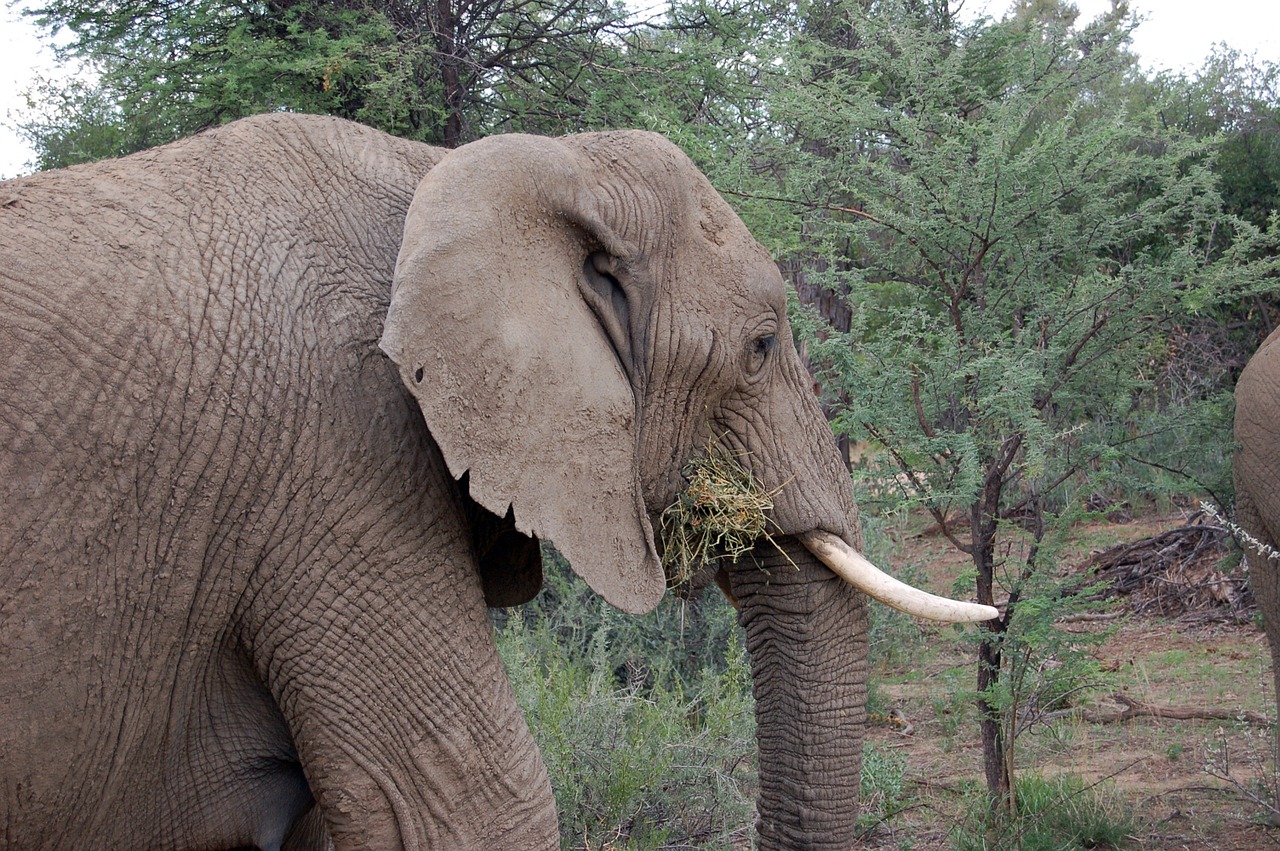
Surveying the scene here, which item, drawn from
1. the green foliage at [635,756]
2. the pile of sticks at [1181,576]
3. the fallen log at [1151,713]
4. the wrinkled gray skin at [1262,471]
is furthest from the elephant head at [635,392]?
the pile of sticks at [1181,576]

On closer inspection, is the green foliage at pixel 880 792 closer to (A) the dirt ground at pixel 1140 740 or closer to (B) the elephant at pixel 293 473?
(A) the dirt ground at pixel 1140 740

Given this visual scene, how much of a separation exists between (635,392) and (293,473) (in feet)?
3.02

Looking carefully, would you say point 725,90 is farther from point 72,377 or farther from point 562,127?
point 72,377

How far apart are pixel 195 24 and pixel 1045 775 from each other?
6.32 m

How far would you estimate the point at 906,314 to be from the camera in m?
5.16

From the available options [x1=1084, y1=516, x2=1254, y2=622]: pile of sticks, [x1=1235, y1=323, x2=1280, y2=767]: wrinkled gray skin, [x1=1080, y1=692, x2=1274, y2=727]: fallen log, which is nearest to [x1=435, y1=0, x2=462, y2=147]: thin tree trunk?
[x1=1235, y1=323, x2=1280, y2=767]: wrinkled gray skin

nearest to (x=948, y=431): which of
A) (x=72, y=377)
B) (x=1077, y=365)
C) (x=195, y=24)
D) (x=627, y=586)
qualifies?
(x=1077, y=365)

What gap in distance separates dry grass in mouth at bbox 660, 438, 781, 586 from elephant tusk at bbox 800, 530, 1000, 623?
0.18 meters

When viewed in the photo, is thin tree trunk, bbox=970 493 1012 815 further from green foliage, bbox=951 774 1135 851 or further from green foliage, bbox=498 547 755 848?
green foliage, bbox=498 547 755 848

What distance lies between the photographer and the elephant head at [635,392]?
283cm

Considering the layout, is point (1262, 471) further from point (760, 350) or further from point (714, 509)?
point (714, 509)

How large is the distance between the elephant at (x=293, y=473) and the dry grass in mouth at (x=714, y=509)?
0.27 m

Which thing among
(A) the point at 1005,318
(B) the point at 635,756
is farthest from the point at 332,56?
(B) the point at 635,756

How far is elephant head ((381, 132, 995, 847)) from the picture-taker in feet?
9.30
